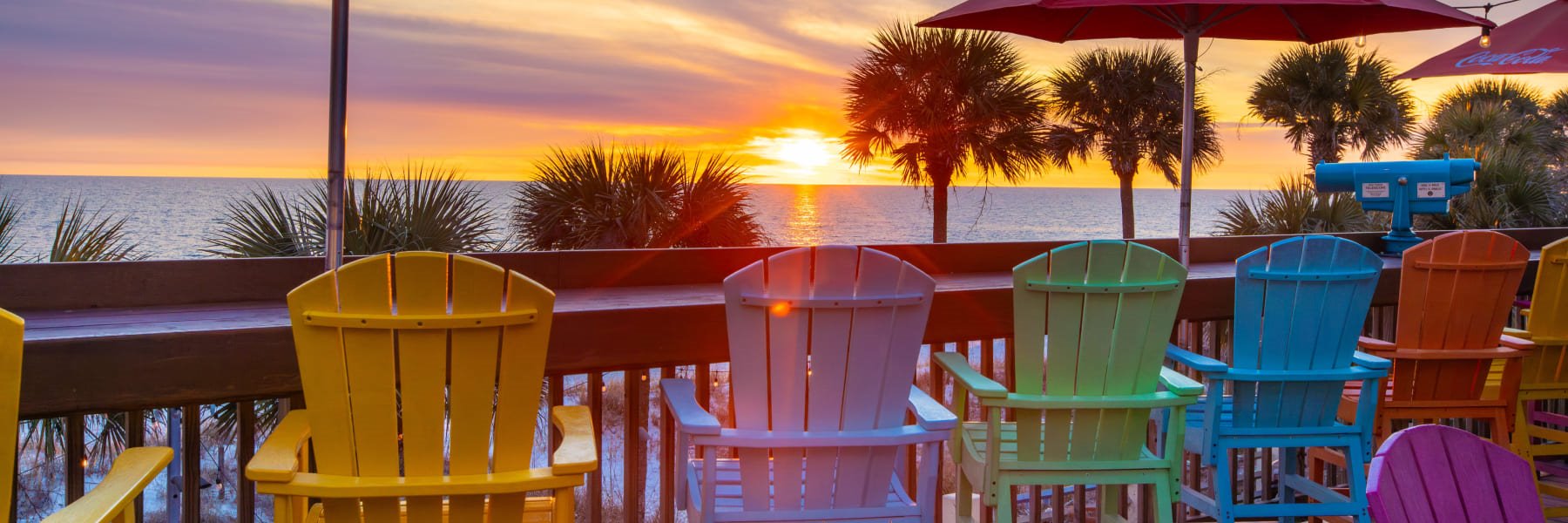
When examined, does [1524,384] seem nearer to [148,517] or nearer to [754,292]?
[754,292]

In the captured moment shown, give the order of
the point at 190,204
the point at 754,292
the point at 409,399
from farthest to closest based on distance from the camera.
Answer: the point at 190,204 < the point at 754,292 < the point at 409,399

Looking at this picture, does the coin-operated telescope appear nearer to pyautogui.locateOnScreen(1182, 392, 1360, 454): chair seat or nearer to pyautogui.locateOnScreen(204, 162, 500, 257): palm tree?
pyautogui.locateOnScreen(1182, 392, 1360, 454): chair seat

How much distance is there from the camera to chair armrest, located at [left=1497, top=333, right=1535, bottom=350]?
297 centimetres

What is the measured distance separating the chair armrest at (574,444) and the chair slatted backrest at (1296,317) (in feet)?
6.08

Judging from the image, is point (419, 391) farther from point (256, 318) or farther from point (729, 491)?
point (256, 318)

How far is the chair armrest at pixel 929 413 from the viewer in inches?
82.4

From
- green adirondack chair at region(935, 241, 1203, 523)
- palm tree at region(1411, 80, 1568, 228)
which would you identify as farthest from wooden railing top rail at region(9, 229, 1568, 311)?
palm tree at region(1411, 80, 1568, 228)

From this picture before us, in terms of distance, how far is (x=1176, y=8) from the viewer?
13.5 feet

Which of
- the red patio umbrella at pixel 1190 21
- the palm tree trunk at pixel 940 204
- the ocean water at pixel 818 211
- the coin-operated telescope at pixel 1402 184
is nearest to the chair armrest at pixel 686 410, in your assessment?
the red patio umbrella at pixel 1190 21

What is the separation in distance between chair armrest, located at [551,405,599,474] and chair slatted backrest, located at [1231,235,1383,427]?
6.08ft

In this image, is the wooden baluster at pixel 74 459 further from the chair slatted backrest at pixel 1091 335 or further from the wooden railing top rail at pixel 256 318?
the chair slatted backrest at pixel 1091 335

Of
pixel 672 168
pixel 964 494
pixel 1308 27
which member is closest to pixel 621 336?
pixel 964 494

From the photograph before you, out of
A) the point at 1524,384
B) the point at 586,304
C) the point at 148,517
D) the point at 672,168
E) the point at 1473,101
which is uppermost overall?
the point at 1473,101

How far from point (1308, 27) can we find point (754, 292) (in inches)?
146
